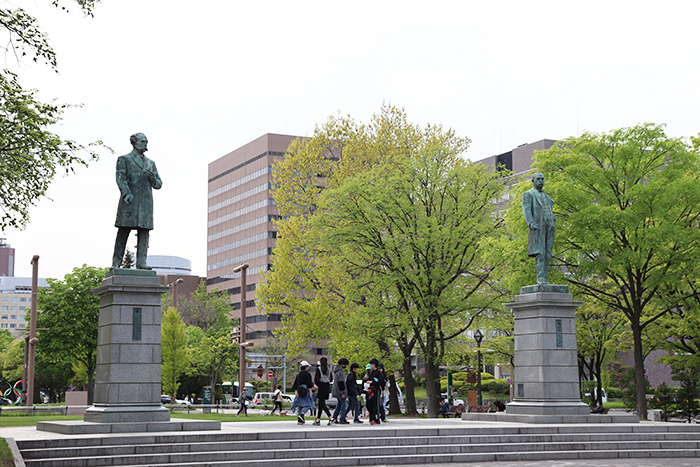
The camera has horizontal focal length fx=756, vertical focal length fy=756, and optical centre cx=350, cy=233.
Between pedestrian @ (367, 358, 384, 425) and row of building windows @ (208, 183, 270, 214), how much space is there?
94.1 meters

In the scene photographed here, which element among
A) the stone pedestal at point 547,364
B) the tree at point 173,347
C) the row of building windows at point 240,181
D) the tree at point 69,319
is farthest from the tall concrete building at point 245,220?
the stone pedestal at point 547,364

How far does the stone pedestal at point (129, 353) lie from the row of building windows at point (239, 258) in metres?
96.7

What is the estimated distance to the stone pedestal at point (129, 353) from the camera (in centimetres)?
1572

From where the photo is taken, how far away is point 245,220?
395 ft

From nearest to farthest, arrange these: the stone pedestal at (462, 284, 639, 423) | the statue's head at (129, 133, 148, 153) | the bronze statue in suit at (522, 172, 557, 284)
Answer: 1. the statue's head at (129, 133, 148, 153)
2. the stone pedestal at (462, 284, 639, 423)
3. the bronze statue in suit at (522, 172, 557, 284)

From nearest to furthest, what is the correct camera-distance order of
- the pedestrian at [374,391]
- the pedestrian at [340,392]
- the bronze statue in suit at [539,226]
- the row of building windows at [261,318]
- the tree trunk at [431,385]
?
the pedestrian at [340,392]
the pedestrian at [374,391]
the bronze statue in suit at [539,226]
the tree trunk at [431,385]
the row of building windows at [261,318]

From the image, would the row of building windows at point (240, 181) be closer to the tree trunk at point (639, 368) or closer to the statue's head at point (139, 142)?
the tree trunk at point (639, 368)

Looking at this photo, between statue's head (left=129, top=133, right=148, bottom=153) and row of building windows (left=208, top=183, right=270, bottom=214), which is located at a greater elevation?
row of building windows (left=208, top=183, right=270, bottom=214)

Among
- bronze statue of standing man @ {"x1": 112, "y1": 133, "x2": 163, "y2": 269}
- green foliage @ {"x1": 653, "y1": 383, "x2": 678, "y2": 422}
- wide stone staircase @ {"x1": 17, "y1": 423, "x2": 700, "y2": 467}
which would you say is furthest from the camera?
green foliage @ {"x1": 653, "y1": 383, "x2": 678, "y2": 422}

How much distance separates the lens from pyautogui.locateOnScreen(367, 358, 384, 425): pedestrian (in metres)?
19.4

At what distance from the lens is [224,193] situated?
128125mm

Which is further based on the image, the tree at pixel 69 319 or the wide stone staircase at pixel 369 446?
the tree at pixel 69 319

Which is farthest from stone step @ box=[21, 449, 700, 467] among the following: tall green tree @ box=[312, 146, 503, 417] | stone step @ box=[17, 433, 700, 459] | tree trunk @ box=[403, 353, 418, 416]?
tree trunk @ box=[403, 353, 418, 416]

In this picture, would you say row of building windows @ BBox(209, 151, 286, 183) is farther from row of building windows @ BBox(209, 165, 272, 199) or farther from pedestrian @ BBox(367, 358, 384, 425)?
pedestrian @ BBox(367, 358, 384, 425)
